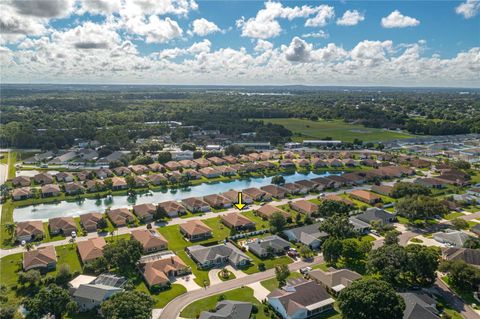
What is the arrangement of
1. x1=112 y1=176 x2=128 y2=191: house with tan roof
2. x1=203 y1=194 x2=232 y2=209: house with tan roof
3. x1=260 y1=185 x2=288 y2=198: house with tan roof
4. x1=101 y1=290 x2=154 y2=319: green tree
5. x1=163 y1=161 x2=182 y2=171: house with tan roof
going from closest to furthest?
1. x1=101 y1=290 x2=154 y2=319: green tree
2. x1=203 y1=194 x2=232 y2=209: house with tan roof
3. x1=260 y1=185 x2=288 y2=198: house with tan roof
4. x1=112 y1=176 x2=128 y2=191: house with tan roof
5. x1=163 y1=161 x2=182 y2=171: house with tan roof

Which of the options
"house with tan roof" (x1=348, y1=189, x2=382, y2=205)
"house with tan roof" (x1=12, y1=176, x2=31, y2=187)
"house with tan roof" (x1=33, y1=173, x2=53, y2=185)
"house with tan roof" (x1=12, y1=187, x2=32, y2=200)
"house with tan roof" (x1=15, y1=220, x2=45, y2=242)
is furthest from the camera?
"house with tan roof" (x1=33, y1=173, x2=53, y2=185)

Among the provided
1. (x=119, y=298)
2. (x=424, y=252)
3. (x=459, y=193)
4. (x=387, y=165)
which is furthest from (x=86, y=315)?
(x=387, y=165)

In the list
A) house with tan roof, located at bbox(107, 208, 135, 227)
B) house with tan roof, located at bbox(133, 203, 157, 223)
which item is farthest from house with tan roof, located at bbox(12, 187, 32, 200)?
house with tan roof, located at bbox(133, 203, 157, 223)

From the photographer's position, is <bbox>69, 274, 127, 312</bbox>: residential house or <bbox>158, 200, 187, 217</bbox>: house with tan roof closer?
<bbox>69, 274, 127, 312</bbox>: residential house

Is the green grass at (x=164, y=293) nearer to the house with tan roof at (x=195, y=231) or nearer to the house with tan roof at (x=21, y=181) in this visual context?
the house with tan roof at (x=195, y=231)

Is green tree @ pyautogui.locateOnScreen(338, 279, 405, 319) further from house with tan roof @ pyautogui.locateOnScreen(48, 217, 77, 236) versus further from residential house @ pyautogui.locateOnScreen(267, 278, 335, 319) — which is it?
house with tan roof @ pyautogui.locateOnScreen(48, 217, 77, 236)

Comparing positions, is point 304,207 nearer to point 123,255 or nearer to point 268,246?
point 268,246
